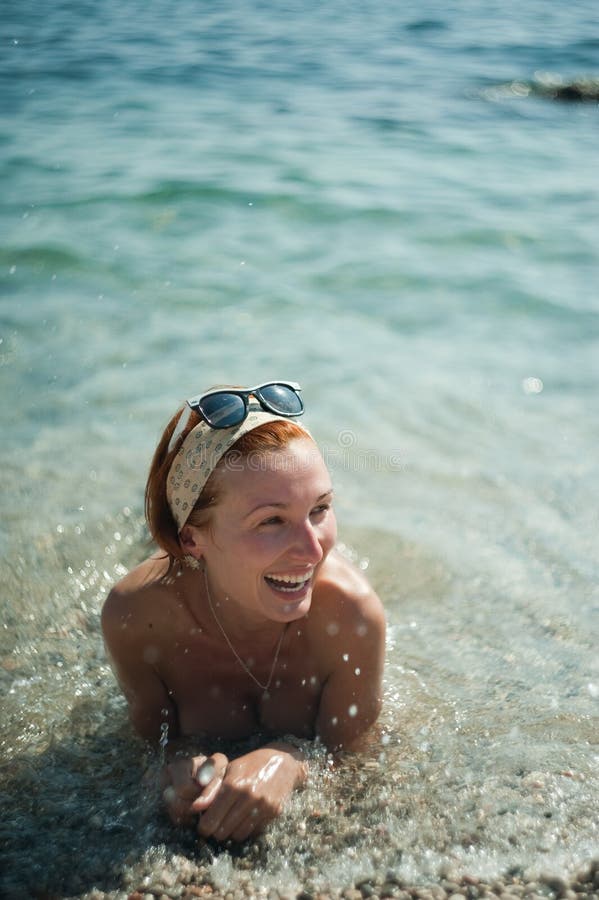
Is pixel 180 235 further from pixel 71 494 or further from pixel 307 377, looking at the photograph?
pixel 71 494

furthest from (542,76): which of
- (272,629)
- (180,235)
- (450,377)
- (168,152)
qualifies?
(272,629)

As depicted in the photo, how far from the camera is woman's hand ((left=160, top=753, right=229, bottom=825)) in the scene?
289cm

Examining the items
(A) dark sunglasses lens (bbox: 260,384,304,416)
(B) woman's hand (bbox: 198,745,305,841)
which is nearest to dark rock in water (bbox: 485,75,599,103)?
(A) dark sunglasses lens (bbox: 260,384,304,416)

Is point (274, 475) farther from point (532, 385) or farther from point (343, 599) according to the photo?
point (532, 385)

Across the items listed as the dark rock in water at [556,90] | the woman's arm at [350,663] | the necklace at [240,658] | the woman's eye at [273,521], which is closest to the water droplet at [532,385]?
the woman's arm at [350,663]

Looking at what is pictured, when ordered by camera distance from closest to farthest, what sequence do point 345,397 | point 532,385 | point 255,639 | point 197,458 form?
point 197,458
point 255,639
point 345,397
point 532,385

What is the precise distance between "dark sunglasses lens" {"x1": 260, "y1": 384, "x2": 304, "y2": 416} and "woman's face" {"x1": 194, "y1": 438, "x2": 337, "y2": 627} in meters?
0.13

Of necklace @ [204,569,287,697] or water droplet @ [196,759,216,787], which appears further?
necklace @ [204,569,287,697]

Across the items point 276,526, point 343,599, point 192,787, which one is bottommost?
point 192,787

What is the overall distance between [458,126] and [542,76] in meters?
3.46

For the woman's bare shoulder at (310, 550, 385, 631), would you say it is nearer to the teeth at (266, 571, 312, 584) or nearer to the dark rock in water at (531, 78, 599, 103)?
the teeth at (266, 571, 312, 584)

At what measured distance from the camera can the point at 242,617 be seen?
3326 millimetres

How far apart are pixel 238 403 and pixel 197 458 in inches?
8.3

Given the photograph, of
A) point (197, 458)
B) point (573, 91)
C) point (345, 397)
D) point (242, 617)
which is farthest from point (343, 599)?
point (573, 91)
